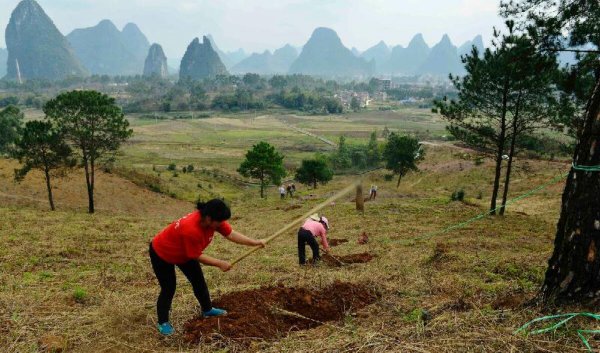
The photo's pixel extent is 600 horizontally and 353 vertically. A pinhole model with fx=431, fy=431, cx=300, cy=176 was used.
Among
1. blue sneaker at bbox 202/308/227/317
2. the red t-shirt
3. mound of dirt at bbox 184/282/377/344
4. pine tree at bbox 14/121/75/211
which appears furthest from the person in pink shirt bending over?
pine tree at bbox 14/121/75/211

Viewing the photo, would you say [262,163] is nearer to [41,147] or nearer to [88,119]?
[88,119]

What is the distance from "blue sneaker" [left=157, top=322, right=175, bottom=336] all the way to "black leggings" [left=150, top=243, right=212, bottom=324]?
0.14 ft

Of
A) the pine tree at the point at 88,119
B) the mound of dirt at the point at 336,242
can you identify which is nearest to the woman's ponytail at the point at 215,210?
the mound of dirt at the point at 336,242

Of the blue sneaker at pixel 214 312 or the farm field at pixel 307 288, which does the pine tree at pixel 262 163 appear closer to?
the farm field at pixel 307 288

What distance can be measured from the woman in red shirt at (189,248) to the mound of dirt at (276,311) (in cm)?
27

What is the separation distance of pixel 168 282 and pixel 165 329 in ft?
1.65

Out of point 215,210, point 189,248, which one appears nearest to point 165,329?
point 189,248

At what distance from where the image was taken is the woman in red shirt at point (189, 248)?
454cm

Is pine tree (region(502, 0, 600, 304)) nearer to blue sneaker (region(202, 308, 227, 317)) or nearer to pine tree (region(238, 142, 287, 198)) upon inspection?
blue sneaker (region(202, 308, 227, 317))

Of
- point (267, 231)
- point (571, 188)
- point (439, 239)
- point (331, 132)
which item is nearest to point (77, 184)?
point (267, 231)

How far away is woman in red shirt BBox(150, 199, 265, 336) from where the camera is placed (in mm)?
4543

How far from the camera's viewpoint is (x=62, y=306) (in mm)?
5715

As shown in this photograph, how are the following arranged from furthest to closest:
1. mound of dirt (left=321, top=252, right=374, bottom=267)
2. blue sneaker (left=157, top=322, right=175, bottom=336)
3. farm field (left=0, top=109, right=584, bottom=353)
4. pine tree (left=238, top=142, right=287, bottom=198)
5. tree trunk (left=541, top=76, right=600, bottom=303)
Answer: pine tree (left=238, top=142, right=287, bottom=198) → mound of dirt (left=321, top=252, right=374, bottom=267) → blue sneaker (left=157, top=322, right=175, bottom=336) → farm field (left=0, top=109, right=584, bottom=353) → tree trunk (left=541, top=76, right=600, bottom=303)

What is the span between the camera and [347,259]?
29.5 ft
